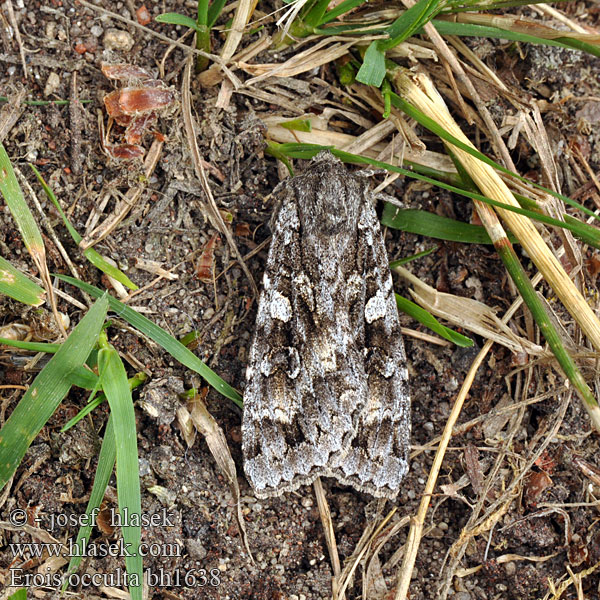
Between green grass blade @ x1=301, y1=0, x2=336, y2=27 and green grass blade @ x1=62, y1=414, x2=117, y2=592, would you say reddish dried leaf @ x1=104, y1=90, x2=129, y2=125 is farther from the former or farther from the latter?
green grass blade @ x1=62, y1=414, x2=117, y2=592

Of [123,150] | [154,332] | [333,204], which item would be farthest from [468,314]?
[123,150]

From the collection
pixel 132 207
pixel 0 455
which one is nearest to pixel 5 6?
pixel 132 207

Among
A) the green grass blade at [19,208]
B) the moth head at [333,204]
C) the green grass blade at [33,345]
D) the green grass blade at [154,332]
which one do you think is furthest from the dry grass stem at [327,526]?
the green grass blade at [19,208]

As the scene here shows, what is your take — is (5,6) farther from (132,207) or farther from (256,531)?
(256,531)

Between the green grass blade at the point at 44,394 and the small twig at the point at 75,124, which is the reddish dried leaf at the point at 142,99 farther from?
the green grass blade at the point at 44,394

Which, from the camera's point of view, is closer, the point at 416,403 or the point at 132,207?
the point at 132,207

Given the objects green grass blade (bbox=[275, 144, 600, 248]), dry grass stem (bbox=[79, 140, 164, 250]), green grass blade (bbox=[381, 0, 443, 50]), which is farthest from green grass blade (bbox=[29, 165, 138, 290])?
green grass blade (bbox=[381, 0, 443, 50])

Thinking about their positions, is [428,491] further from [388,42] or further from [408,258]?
[388,42]
